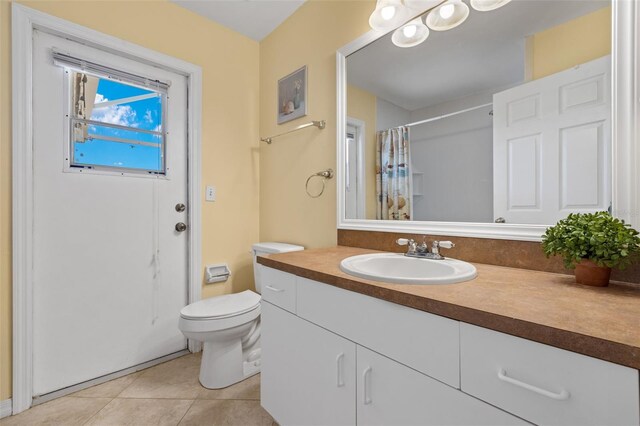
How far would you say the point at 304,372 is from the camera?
1.07 meters

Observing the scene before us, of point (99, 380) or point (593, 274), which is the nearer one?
point (593, 274)

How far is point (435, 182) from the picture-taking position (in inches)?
51.0

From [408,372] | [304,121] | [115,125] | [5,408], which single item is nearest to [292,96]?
[304,121]

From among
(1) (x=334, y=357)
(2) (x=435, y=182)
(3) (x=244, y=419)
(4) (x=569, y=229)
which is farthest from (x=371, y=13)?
(3) (x=244, y=419)

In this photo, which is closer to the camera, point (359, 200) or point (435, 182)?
point (435, 182)

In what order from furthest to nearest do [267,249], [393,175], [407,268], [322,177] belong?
[267,249]
[322,177]
[393,175]
[407,268]

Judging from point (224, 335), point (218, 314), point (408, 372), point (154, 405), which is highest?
point (408, 372)

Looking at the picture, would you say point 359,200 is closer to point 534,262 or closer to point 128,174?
point 534,262

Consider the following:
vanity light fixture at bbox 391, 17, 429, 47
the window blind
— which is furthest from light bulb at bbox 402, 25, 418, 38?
the window blind

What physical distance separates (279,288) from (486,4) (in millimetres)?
1413

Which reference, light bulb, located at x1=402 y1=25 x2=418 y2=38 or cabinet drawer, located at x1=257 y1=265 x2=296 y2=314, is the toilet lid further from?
light bulb, located at x1=402 y1=25 x2=418 y2=38

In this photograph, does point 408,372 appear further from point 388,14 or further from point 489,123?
point 388,14

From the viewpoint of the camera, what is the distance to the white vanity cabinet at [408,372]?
0.50 meters

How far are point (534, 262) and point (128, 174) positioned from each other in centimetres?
213
